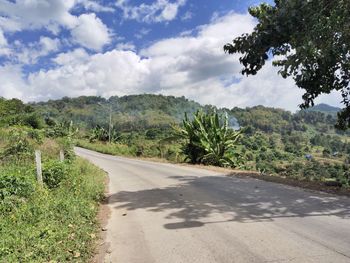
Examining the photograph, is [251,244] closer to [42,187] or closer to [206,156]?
[42,187]

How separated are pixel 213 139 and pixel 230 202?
46.4ft

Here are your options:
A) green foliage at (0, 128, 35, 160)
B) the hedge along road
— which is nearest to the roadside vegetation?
the hedge along road

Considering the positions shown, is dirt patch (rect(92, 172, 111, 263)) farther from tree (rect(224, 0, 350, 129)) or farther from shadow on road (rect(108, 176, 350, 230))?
tree (rect(224, 0, 350, 129))

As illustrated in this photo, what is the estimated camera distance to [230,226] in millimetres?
7621

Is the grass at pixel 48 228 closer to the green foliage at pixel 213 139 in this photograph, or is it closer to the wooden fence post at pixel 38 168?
the wooden fence post at pixel 38 168

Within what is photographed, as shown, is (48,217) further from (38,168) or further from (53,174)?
(53,174)

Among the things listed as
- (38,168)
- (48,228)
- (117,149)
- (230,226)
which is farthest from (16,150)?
(117,149)

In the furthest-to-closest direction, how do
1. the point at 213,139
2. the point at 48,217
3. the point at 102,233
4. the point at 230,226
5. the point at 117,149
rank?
the point at 117,149, the point at 213,139, the point at 102,233, the point at 48,217, the point at 230,226

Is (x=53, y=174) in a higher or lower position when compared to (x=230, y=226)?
higher

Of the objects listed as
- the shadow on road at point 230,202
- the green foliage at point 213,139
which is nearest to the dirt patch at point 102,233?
the shadow on road at point 230,202

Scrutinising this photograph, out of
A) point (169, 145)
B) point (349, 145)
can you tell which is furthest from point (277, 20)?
point (349, 145)

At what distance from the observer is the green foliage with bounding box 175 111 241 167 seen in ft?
78.7

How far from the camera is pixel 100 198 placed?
471 inches

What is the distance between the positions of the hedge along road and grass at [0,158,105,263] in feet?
1.82
